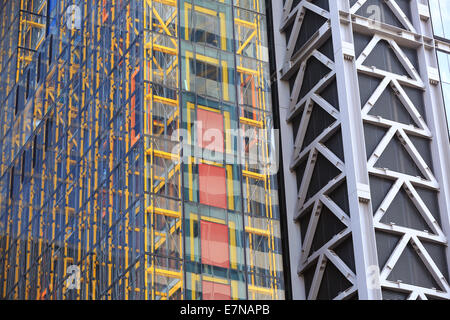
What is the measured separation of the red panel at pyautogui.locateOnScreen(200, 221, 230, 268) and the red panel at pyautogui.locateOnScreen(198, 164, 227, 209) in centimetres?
121

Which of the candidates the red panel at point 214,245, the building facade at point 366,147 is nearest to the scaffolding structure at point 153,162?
the red panel at point 214,245

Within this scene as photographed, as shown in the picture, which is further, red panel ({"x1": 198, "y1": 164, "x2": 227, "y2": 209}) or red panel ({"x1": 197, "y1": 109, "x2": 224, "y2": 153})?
red panel ({"x1": 197, "y1": 109, "x2": 224, "y2": 153})

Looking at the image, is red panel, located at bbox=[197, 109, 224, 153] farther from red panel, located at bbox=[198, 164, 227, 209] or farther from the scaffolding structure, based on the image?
red panel, located at bbox=[198, 164, 227, 209]

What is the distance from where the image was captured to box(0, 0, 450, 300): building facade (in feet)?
174

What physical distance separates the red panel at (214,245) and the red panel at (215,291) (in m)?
1.03

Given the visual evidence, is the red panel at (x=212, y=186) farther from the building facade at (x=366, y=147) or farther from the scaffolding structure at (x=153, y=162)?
the building facade at (x=366, y=147)

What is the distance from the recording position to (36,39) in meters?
76.5

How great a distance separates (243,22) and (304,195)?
35.6 feet

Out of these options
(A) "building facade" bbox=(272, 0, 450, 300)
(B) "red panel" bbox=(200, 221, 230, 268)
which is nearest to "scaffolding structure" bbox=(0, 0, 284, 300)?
(B) "red panel" bbox=(200, 221, 230, 268)

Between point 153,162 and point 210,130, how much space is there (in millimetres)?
3953

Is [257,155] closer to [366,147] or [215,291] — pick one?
[366,147]
